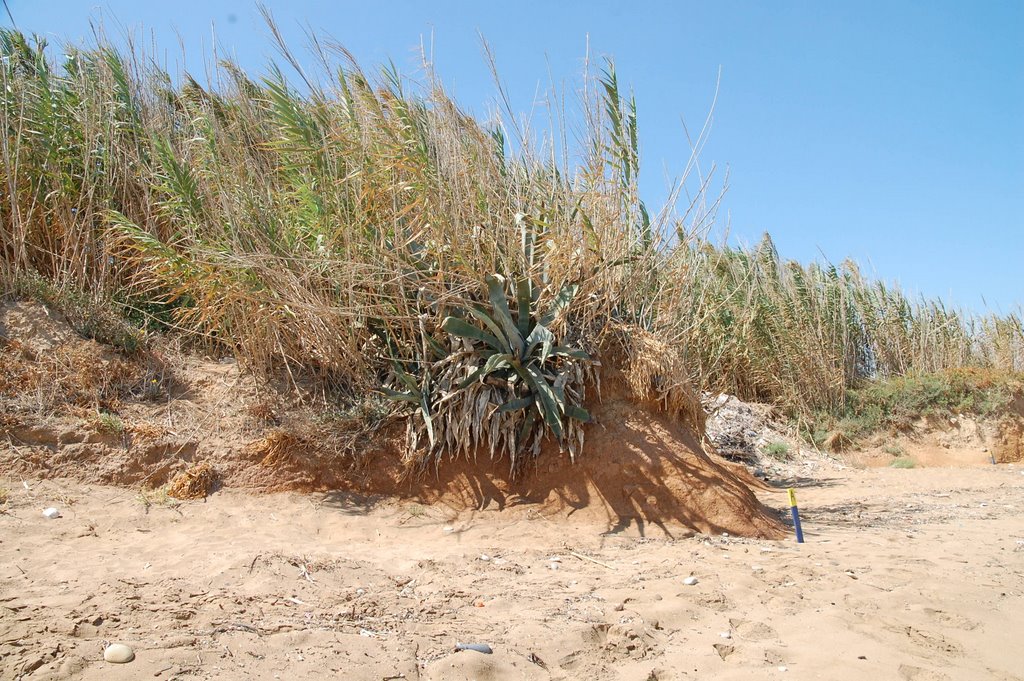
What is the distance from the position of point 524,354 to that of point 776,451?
6.20 metres

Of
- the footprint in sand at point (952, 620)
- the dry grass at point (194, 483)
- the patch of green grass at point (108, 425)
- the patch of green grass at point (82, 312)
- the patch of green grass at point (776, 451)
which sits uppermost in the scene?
the patch of green grass at point (82, 312)

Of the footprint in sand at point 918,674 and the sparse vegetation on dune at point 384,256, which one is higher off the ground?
the sparse vegetation on dune at point 384,256

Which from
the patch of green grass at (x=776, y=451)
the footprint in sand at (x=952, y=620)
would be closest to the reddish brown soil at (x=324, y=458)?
the footprint in sand at (x=952, y=620)

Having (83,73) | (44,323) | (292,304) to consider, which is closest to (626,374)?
(292,304)

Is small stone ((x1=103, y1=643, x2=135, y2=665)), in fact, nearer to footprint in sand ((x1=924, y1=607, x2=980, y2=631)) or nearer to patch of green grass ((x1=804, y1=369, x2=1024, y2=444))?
footprint in sand ((x1=924, y1=607, x2=980, y2=631))

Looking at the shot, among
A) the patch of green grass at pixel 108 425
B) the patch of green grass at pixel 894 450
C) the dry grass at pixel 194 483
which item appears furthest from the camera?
the patch of green grass at pixel 894 450

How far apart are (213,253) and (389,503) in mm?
2074

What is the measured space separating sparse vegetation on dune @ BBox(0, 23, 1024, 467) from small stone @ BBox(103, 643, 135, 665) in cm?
261

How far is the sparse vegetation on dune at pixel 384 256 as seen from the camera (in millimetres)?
5094

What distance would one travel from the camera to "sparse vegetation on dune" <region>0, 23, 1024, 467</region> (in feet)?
16.7

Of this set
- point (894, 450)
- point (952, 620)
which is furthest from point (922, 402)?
point (952, 620)

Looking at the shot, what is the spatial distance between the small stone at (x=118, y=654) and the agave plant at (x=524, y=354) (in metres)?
2.76

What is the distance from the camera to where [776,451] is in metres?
9.98

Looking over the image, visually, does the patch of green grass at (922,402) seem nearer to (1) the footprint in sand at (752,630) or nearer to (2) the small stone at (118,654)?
(1) the footprint in sand at (752,630)
